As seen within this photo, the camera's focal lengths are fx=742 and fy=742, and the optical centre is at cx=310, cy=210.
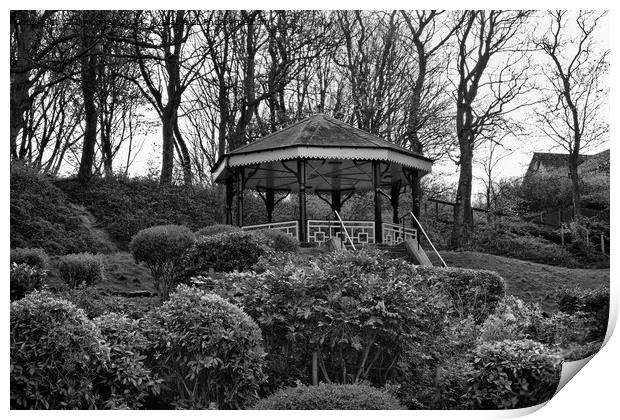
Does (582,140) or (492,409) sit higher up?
(582,140)

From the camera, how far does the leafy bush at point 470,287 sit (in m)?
11.8

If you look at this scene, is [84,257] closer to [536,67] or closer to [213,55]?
[213,55]

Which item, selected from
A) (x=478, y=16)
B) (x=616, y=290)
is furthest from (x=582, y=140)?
(x=478, y=16)

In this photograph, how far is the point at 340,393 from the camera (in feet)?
21.0

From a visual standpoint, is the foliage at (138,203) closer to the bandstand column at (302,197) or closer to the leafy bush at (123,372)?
the bandstand column at (302,197)

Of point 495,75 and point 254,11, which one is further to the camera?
point 495,75

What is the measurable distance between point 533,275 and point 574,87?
4390 millimetres

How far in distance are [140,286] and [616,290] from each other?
7.27 meters

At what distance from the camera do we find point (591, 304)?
443 inches

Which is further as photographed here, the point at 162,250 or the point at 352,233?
the point at 352,233

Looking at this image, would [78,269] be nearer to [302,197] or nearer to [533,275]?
[302,197]

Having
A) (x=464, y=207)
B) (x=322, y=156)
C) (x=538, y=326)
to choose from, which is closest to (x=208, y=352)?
(x=538, y=326)

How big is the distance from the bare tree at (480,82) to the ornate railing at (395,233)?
254 centimetres

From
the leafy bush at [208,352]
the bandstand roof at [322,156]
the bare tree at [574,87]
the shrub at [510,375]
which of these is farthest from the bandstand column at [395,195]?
the leafy bush at [208,352]
